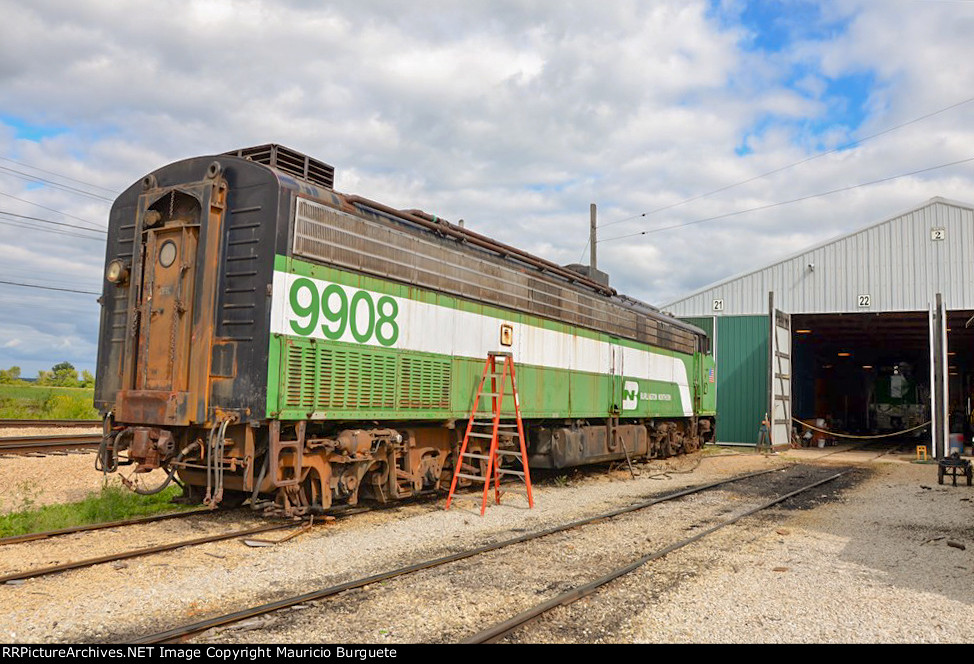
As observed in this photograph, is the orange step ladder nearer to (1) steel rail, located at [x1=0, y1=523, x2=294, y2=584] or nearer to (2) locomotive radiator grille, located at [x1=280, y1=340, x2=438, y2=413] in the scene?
(2) locomotive radiator grille, located at [x1=280, y1=340, x2=438, y2=413]

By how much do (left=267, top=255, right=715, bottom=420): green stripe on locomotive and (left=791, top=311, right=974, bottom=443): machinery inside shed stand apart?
18.4 m

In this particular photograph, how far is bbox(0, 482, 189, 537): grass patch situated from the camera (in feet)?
26.0

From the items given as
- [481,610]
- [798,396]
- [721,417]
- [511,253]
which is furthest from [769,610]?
[798,396]

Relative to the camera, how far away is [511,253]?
12.0m

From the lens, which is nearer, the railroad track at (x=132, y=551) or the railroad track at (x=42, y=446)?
the railroad track at (x=132, y=551)

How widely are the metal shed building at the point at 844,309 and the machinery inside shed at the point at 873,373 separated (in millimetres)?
161

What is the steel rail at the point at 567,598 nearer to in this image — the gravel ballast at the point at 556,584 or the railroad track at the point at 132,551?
the gravel ballast at the point at 556,584

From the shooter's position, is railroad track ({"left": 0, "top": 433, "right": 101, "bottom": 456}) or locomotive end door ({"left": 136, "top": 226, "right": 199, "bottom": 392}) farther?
railroad track ({"left": 0, "top": 433, "right": 101, "bottom": 456})

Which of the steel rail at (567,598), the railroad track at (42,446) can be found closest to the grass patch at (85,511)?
the railroad track at (42,446)

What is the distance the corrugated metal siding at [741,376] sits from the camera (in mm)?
25531

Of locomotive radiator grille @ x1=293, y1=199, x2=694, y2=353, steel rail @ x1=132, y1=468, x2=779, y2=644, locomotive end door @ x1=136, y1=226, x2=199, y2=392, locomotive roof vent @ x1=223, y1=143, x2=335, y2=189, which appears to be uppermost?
locomotive roof vent @ x1=223, y1=143, x2=335, y2=189

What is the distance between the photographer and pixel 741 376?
1022 inches

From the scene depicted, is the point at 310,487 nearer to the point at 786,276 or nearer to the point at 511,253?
the point at 511,253

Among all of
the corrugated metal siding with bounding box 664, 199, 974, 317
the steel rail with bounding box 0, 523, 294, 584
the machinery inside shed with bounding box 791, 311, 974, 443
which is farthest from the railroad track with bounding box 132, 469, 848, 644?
the machinery inside shed with bounding box 791, 311, 974, 443
